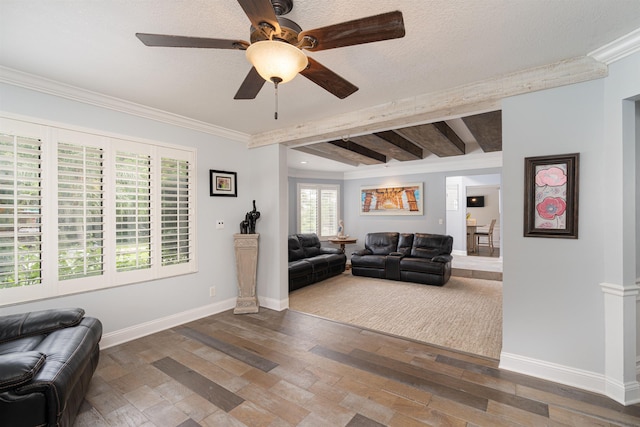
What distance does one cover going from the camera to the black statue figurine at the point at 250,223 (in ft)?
13.3

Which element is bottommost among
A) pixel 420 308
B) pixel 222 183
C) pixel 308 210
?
pixel 420 308

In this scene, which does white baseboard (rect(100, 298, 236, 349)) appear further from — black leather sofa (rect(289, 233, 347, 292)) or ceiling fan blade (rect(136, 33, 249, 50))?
ceiling fan blade (rect(136, 33, 249, 50))

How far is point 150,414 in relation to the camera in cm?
196

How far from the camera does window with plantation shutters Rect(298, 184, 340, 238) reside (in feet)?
24.7

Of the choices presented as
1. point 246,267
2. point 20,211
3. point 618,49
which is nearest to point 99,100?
point 20,211

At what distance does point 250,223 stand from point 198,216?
2.32 ft

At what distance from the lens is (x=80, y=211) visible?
2.77 meters

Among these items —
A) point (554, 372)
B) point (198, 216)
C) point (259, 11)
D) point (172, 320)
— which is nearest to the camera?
point (259, 11)

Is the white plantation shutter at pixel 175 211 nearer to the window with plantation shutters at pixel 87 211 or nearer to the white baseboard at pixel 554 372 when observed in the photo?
the window with plantation shutters at pixel 87 211

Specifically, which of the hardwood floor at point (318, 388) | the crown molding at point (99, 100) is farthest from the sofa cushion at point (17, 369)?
the crown molding at point (99, 100)

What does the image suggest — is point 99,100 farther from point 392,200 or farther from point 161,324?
point 392,200

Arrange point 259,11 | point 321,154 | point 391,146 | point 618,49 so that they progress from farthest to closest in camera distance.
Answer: point 321,154, point 391,146, point 618,49, point 259,11

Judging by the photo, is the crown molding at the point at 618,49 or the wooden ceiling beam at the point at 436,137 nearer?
the crown molding at the point at 618,49

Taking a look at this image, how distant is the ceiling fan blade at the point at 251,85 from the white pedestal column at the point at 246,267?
2.33 m
